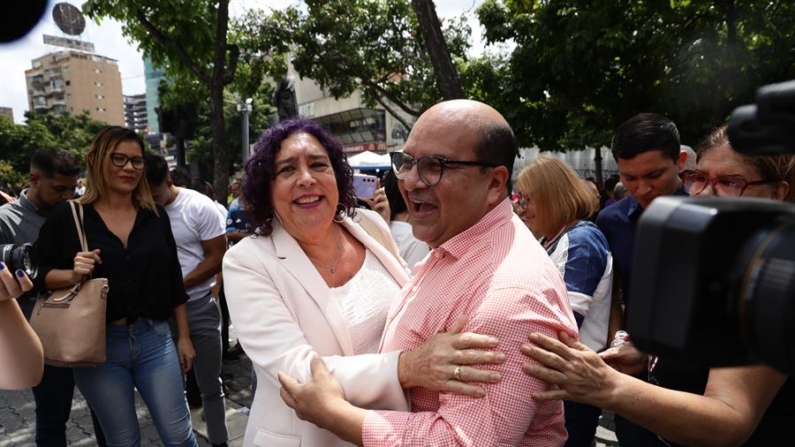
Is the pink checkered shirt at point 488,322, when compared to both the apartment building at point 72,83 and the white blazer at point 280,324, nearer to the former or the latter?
the white blazer at point 280,324

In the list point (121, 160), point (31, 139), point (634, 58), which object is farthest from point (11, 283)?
point (31, 139)

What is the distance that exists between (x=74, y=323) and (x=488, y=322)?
7.23 ft

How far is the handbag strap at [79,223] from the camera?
2740mm

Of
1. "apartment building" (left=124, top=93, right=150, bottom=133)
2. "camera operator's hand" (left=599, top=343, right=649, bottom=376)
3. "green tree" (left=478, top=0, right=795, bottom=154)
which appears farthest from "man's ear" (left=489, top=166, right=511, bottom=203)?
"apartment building" (left=124, top=93, right=150, bottom=133)

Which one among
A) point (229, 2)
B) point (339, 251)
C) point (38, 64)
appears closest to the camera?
point (339, 251)

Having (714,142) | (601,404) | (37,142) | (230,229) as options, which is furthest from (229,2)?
(37,142)

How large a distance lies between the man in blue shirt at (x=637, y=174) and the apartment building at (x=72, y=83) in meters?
111

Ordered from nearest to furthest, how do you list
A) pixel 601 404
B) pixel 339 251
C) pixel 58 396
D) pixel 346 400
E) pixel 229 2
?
1. pixel 601 404
2. pixel 346 400
3. pixel 339 251
4. pixel 58 396
5. pixel 229 2

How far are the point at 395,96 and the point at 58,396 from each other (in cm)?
1333

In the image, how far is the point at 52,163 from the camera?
3.56 metres

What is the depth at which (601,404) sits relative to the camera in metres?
1.35

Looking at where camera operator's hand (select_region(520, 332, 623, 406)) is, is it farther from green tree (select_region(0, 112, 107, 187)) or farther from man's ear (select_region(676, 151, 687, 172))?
green tree (select_region(0, 112, 107, 187))

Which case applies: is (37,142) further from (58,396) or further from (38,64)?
(38,64)

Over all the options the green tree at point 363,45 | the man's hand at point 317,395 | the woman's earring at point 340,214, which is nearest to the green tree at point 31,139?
the green tree at point 363,45
